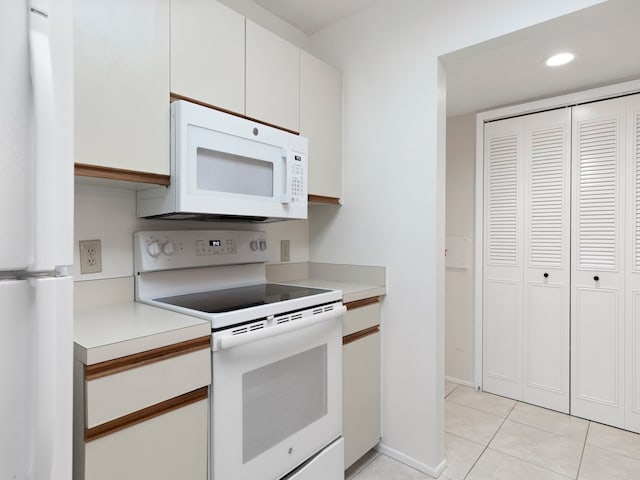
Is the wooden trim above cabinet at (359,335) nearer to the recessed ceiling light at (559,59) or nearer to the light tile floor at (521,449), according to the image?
the light tile floor at (521,449)

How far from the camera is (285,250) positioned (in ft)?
7.34

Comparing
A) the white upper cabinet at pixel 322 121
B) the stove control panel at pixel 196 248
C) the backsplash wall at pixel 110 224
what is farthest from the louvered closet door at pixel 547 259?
the backsplash wall at pixel 110 224

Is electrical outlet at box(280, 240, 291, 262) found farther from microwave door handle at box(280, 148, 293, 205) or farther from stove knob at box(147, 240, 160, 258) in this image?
stove knob at box(147, 240, 160, 258)

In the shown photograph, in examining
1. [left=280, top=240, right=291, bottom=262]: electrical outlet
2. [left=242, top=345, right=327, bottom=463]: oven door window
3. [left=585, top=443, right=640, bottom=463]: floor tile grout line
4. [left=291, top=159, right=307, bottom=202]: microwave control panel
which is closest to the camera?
[left=242, top=345, right=327, bottom=463]: oven door window

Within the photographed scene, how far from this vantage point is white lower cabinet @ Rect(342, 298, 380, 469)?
70.3 inches

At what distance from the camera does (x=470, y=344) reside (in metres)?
3.00

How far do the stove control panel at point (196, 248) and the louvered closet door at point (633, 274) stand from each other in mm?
2271

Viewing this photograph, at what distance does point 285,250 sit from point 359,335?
0.69 m

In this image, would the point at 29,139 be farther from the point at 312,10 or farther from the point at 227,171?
the point at 312,10

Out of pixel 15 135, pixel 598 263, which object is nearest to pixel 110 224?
pixel 15 135

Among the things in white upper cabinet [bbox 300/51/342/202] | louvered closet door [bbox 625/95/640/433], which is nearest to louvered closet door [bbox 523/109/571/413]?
louvered closet door [bbox 625/95/640/433]

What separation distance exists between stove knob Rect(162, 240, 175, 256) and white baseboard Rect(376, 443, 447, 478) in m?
1.50

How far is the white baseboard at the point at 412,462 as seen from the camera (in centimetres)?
184

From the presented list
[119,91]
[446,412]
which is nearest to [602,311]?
[446,412]
